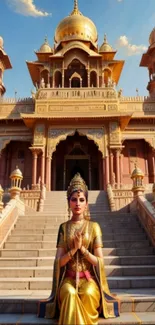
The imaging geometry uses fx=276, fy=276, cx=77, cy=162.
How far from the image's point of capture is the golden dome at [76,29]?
23906 millimetres

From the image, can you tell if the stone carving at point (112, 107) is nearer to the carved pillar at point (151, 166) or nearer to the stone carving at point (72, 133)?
the stone carving at point (72, 133)

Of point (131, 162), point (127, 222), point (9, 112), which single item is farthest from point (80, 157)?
point (127, 222)

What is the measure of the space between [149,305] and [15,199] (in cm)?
712

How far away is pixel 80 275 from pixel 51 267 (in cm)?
293

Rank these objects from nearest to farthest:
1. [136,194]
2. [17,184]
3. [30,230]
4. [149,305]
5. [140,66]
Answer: [149,305]
[30,230]
[136,194]
[17,184]
[140,66]

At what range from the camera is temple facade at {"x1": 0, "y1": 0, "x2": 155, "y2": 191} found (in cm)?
1639

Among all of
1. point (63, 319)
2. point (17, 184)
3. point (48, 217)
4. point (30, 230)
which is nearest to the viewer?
point (63, 319)

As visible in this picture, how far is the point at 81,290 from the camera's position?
2.88 meters

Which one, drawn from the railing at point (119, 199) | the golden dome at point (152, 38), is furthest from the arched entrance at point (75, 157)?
the golden dome at point (152, 38)

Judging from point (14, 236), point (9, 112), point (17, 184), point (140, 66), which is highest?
point (140, 66)

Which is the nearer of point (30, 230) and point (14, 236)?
point (14, 236)

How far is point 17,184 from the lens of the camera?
11.3 m

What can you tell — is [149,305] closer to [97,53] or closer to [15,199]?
[15,199]

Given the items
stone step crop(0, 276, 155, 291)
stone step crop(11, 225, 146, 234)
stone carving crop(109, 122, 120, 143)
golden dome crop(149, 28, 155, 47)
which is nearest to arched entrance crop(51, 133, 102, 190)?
stone carving crop(109, 122, 120, 143)
